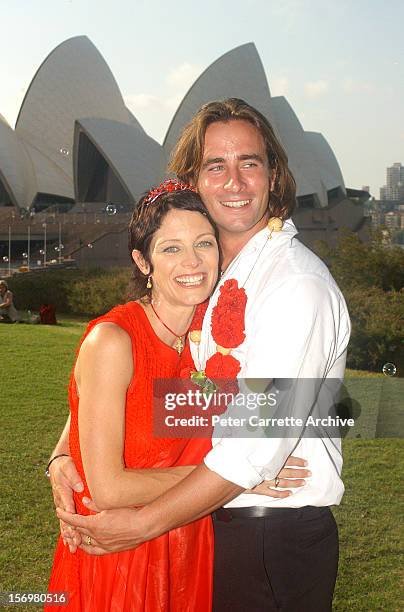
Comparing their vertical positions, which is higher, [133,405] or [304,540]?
[133,405]

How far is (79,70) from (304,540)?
30859 millimetres

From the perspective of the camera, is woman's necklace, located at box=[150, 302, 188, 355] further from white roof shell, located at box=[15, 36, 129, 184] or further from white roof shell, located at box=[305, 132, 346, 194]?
white roof shell, located at box=[305, 132, 346, 194]

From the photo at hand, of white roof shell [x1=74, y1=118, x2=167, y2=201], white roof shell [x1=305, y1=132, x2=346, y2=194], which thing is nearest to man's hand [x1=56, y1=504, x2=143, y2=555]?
white roof shell [x1=74, y1=118, x2=167, y2=201]

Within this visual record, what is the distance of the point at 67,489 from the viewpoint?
141cm

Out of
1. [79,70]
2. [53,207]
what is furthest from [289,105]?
[53,207]

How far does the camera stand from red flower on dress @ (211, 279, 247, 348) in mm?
1270

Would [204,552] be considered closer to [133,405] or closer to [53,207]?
[133,405]

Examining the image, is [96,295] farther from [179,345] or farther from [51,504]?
[179,345]

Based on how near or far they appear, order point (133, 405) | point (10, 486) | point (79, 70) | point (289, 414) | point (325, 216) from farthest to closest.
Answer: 1. point (79, 70)
2. point (325, 216)
3. point (10, 486)
4. point (133, 405)
5. point (289, 414)

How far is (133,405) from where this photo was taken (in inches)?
51.3

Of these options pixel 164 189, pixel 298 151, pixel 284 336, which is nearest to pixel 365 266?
pixel 164 189

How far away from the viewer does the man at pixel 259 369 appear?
1143 millimetres

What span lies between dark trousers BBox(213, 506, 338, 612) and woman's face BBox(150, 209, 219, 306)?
485 mm

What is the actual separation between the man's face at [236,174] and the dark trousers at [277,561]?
2.11ft
